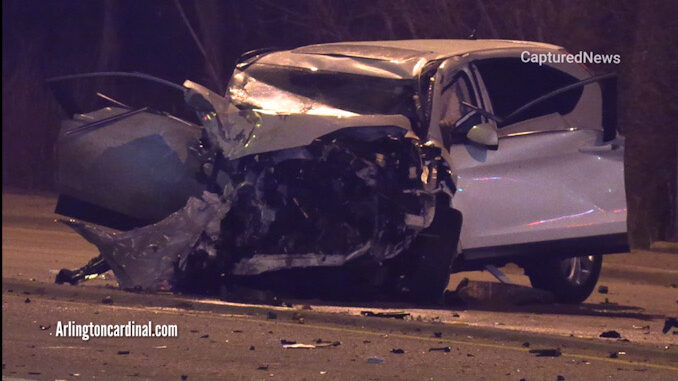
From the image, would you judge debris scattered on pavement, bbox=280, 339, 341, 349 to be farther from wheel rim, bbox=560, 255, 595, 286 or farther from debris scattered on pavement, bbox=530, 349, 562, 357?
wheel rim, bbox=560, 255, 595, 286

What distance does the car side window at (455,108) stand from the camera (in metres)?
9.55

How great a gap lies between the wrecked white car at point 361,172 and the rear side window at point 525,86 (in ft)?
0.04

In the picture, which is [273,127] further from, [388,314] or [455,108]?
[388,314]

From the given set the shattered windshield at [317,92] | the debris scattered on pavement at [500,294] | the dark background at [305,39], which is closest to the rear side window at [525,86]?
the shattered windshield at [317,92]

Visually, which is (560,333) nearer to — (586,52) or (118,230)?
(118,230)

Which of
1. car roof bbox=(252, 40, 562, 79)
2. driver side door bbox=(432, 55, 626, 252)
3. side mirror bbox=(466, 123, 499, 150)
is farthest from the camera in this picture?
car roof bbox=(252, 40, 562, 79)

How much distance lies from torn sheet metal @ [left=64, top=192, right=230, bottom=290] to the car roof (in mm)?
1446

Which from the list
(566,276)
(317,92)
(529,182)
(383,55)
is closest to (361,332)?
(529,182)

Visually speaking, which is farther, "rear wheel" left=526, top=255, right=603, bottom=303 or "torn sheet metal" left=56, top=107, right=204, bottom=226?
"rear wheel" left=526, top=255, right=603, bottom=303

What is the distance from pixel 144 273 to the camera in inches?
393

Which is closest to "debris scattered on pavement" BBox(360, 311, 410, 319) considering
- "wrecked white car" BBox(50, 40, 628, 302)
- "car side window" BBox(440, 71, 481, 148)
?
"wrecked white car" BBox(50, 40, 628, 302)

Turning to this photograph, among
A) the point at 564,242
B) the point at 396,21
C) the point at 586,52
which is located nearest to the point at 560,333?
the point at 564,242

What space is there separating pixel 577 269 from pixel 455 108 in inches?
83.6

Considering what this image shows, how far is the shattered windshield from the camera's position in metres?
9.63
